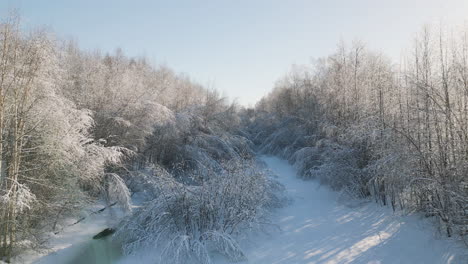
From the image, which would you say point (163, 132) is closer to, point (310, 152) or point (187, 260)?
point (310, 152)

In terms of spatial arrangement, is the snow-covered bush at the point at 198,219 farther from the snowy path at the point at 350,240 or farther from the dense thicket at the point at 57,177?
the snowy path at the point at 350,240

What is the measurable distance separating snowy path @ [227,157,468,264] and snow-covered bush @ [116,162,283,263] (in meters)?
0.63

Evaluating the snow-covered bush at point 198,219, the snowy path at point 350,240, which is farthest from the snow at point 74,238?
the snowy path at point 350,240

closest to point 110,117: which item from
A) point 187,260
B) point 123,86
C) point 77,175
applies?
point 123,86

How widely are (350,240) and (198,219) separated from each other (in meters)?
3.36

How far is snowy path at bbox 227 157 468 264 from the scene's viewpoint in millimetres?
5492

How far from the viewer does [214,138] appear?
14.5 metres

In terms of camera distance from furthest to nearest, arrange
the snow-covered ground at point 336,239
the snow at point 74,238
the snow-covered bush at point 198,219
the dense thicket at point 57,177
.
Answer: the snow at point 74,238 → the snow-covered bush at point 198,219 → the snow-covered ground at point 336,239 → the dense thicket at point 57,177

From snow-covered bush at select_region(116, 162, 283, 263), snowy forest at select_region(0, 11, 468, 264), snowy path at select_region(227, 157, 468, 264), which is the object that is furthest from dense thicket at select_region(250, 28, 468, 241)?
snow-covered bush at select_region(116, 162, 283, 263)

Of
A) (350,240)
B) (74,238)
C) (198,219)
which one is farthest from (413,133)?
(74,238)

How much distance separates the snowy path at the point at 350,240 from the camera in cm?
549

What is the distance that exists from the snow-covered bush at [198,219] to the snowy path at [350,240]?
0.63 meters

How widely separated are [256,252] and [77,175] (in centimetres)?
463

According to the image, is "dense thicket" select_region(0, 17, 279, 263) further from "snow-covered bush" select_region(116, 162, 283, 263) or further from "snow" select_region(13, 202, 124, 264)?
"snow" select_region(13, 202, 124, 264)
